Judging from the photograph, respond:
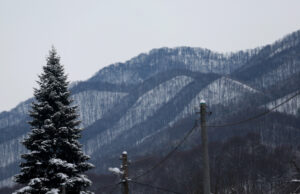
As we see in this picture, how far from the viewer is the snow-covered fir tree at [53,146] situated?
23.3m

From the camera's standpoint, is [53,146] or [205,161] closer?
[205,161]

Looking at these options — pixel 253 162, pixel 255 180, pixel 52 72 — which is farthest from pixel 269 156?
pixel 52 72

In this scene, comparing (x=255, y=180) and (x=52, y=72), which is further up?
(x=52, y=72)

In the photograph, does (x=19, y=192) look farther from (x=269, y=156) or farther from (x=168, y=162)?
(x=168, y=162)

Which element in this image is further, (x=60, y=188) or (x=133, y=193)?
(x=133, y=193)

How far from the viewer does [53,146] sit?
2395 cm

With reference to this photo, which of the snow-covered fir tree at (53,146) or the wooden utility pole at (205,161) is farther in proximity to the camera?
the snow-covered fir tree at (53,146)

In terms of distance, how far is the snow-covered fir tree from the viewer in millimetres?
23281

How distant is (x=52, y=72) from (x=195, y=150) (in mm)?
178330

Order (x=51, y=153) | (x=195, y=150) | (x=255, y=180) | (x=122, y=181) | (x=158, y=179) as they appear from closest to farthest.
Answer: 1. (x=122, y=181)
2. (x=51, y=153)
3. (x=255, y=180)
4. (x=158, y=179)
5. (x=195, y=150)

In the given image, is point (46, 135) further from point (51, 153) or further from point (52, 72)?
point (52, 72)

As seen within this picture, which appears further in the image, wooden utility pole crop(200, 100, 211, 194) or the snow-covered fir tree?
the snow-covered fir tree

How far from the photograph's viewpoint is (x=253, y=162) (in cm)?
16062

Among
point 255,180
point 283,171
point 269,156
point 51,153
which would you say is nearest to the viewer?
point 51,153
